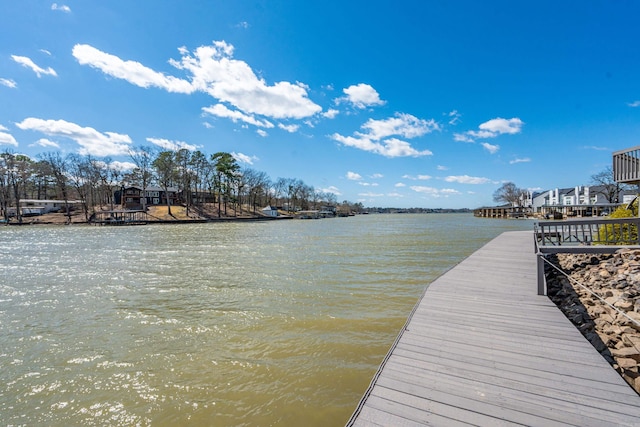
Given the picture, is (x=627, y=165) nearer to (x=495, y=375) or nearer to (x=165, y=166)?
(x=495, y=375)

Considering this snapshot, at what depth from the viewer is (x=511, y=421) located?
2.72 meters

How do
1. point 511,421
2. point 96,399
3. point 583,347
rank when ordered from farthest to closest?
point 96,399 < point 583,347 < point 511,421

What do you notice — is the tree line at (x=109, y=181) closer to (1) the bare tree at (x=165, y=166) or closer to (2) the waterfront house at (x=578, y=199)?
(1) the bare tree at (x=165, y=166)

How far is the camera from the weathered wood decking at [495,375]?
2.80 m

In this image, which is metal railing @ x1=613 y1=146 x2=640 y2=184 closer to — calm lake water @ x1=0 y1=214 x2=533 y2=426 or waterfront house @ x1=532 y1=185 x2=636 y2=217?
calm lake water @ x1=0 y1=214 x2=533 y2=426

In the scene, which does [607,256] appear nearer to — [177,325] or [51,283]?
[177,325]

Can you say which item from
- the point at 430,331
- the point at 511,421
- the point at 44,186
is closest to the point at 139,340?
the point at 430,331

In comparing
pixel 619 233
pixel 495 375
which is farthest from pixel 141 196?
pixel 495 375

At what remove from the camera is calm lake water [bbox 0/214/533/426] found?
4098mm

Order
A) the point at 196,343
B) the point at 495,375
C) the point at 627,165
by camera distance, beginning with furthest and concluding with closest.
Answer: the point at 627,165 → the point at 196,343 → the point at 495,375

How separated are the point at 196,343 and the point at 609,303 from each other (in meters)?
8.39

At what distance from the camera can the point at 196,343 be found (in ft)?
19.7

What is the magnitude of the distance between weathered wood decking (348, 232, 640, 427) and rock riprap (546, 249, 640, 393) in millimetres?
659

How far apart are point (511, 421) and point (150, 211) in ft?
217
